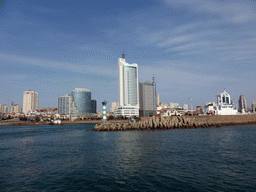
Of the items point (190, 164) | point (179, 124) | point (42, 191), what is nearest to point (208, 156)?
point (190, 164)

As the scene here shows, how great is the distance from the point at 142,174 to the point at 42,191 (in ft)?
31.5

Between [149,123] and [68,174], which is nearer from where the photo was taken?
[68,174]

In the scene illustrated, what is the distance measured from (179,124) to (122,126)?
2567 centimetres

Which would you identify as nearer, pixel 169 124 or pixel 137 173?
pixel 137 173

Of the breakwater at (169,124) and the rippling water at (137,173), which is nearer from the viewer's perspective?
the rippling water at (137,173)

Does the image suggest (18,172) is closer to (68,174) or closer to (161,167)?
(68,174)

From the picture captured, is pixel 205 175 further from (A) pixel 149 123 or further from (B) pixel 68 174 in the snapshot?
(A) pixel 149 123

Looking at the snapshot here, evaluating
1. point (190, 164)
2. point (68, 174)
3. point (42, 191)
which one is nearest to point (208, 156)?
point (190, 164)

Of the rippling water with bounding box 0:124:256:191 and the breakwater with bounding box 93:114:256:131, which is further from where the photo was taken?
the breakwater with bounding box 93:114:256:131

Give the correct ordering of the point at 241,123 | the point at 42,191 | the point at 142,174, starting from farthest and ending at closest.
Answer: the point at 241,123 < the point at 142,174 < the point at 42,191

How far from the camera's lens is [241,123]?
311ft

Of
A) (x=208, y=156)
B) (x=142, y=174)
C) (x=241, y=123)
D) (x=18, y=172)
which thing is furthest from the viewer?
(x=241, y=123)

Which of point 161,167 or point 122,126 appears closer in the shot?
point 161,167

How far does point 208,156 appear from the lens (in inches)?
1037
